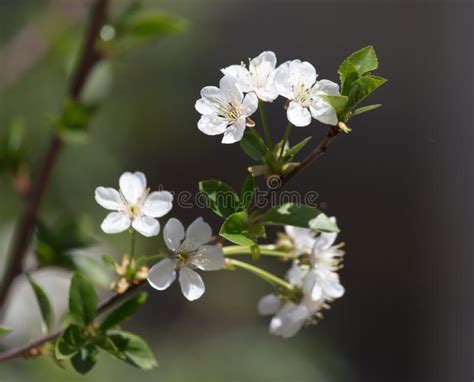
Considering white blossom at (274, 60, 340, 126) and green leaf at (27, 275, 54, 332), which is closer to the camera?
white blossom at (274, 60, 340, 126)

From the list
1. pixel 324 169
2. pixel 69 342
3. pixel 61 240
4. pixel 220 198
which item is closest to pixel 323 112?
pixel 220 198

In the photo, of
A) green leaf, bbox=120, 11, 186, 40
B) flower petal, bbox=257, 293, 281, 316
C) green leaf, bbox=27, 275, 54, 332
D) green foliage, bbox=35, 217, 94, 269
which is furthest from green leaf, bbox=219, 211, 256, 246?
green leaf, bbox=120, 11, 186, 40

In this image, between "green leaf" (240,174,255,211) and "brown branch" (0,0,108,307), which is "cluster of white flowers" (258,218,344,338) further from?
"brown branch" (0,0,108,307)

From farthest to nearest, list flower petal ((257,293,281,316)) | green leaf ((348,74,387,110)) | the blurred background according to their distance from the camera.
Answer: the blurred background, flower petal ((257,293,281,316)), green leaf ((348,74,387,110))

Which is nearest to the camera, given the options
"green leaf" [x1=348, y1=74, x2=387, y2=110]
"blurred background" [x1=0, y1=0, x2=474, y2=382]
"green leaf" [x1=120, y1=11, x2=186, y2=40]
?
"green leaf" [x1=348, y1=74, x2=387, y2=110]

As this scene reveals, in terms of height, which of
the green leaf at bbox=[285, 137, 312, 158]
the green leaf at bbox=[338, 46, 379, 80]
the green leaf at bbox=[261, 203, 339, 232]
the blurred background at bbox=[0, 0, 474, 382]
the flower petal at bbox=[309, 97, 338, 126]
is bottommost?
the blurred background at bbox=[0, 0, 474, 382]

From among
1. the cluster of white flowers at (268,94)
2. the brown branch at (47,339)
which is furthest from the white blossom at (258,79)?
the brown branch at (47,339)

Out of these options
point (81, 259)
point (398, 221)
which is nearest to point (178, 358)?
point (81, 259)

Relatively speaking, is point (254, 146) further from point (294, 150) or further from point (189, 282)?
point (189, 282)
